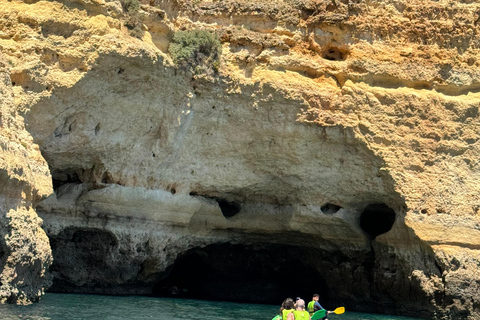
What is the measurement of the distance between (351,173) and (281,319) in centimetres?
768

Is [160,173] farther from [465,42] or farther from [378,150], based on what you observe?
[465,42]

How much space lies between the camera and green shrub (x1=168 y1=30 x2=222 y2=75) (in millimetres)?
15797

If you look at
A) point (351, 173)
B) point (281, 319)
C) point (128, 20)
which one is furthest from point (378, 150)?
point (281, 319)

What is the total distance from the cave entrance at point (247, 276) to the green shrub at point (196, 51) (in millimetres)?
5932

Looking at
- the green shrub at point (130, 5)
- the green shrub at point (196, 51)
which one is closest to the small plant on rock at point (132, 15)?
the green shrub at point (130, 5)

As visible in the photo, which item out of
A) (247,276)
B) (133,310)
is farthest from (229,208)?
(133,310)

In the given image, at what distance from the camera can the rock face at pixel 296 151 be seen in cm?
1634

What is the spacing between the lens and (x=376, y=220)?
63.5ft

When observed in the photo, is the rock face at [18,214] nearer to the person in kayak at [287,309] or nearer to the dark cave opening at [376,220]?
the person in kayak at [287,309]

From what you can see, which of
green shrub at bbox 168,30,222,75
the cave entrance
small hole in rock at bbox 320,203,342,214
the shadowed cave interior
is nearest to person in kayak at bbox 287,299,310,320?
green shrub at bbox 168,30,222,75

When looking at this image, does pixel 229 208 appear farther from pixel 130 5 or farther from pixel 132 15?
pixel 130 5

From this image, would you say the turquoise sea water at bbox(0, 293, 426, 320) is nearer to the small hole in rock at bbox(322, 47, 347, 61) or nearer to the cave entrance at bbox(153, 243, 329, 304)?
the cave entrance at bbox(153, 243, 329, 304)

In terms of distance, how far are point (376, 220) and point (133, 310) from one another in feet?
24.2

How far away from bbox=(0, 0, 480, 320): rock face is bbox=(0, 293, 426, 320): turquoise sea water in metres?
1.20
